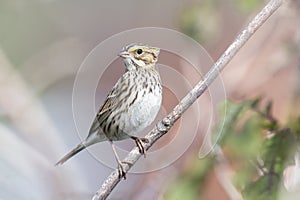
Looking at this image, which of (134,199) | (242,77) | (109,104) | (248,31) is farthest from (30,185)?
(248,31)

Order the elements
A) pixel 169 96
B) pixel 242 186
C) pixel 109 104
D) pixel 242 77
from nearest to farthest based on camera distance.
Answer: pixel 242 186 < pixel 109 104 < pixel 242 77 < pixel 169 96

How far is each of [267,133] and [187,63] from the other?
0.64 metres

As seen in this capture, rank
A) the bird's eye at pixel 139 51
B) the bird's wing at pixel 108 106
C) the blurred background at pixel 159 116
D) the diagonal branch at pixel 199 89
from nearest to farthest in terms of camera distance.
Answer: the diagonal branch at pixel 199 89
the bird's eye at pixel 139 51
the bird's wing at pixel 108 106
the blurred background at pixel 159 116

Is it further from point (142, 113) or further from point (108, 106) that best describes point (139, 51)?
point (108, 106)

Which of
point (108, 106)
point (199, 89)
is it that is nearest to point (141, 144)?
point (199, 89)

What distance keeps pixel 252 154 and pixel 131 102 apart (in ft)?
0.96

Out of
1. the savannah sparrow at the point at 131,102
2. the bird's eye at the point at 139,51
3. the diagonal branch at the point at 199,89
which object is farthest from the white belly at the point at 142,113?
the diagonal branch at the point at 199,89

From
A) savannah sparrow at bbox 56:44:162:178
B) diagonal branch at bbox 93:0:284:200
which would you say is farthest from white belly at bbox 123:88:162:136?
diagonal branch at bbox 93:0:284:200

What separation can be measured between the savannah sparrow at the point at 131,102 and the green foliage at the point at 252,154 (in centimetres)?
14

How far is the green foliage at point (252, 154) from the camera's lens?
1.55 m

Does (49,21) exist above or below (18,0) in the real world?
below

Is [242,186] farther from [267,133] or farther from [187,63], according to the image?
[187,63]

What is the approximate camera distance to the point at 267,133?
5.43 ft

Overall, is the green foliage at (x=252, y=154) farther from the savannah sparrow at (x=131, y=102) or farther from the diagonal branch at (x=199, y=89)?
the diagonal branch at (x=199, y=89)
